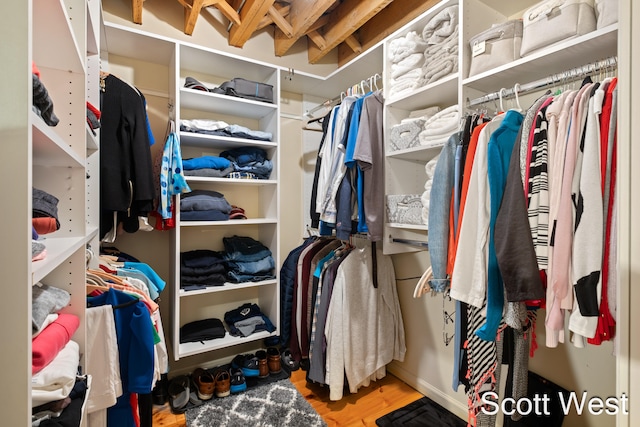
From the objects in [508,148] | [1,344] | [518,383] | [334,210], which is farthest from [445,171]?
[1,344]

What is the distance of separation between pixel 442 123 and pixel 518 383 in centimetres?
113

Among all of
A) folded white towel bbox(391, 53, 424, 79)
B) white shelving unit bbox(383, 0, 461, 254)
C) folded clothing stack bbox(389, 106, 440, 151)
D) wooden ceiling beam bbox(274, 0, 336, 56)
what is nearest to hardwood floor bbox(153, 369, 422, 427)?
white shelving unit bbox(383, 0, 461, 254)

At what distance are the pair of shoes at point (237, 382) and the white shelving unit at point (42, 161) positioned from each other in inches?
49.3

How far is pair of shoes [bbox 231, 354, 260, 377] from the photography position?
208cm

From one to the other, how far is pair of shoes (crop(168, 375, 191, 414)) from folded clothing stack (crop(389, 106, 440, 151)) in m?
1.93

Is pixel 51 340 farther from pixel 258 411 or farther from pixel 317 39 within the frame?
pixel 317 39

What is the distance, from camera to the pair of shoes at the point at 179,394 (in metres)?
1.81

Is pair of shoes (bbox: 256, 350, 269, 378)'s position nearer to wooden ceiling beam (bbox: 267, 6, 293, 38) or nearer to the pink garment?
the pink garment

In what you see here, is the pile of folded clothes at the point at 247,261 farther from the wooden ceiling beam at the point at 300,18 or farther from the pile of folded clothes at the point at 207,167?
the wooden ceiling beam at the point at 300,18

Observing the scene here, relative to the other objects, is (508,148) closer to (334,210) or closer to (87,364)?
(334,210)

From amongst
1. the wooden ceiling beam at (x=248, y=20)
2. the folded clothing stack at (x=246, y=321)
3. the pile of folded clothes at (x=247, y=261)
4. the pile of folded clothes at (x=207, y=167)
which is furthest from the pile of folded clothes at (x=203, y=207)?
the wooden ceiling beam at (x=248, y=20)

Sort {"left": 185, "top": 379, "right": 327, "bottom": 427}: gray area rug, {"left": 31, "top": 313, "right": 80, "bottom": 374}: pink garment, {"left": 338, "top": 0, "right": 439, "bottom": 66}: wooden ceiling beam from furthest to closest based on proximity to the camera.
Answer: {"left": 338, "top": 0, "right": 439, "bottom": 66}: wooden ceiling beam, {"left": 185, "top": 379, "right": 327, "bottom": 427}: gray area rug, {"left": 31, "top": 313, "right": 80, "bottom": 374}: pink garment

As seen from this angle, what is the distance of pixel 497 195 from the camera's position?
1.07 metres

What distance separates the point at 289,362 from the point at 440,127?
1877 mm
